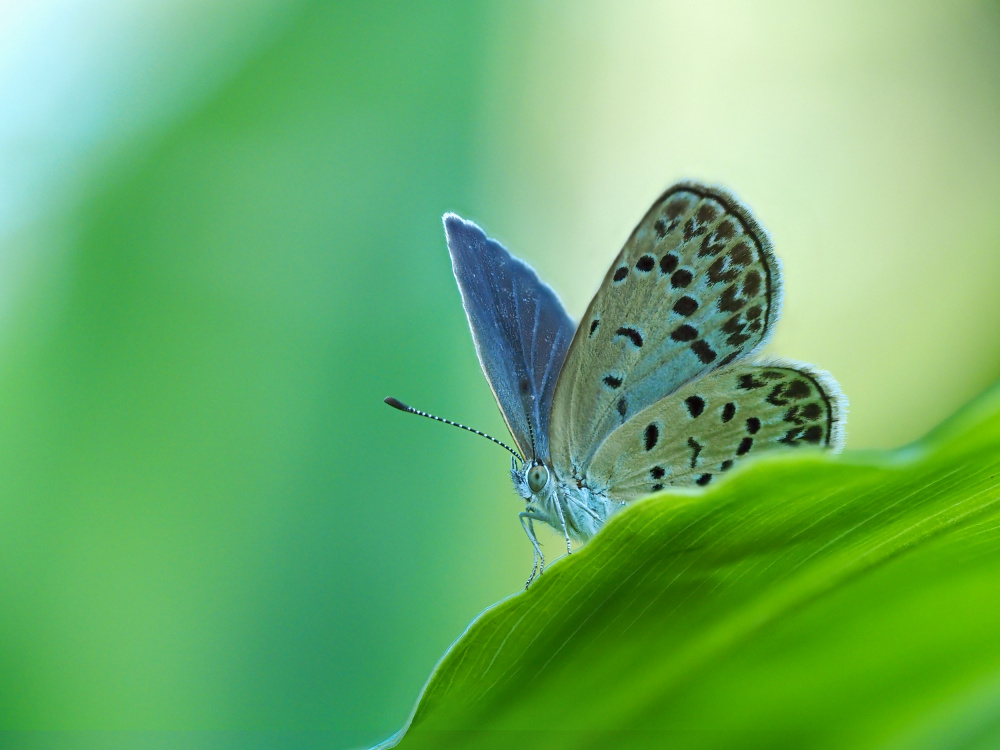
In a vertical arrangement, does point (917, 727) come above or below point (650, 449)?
below

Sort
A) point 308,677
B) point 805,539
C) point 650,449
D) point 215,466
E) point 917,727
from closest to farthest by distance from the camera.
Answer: point 805,539 → point 917,727 → point 650,449 → point 308,677 → point 215,466

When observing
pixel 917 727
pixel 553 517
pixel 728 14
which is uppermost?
pixel 728 14

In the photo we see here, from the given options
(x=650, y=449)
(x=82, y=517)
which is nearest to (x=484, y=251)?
(x=650, y=449)

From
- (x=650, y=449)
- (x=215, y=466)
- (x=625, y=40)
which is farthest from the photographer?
(x=625, y=40)

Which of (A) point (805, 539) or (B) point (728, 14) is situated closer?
(A) point (805, 539)

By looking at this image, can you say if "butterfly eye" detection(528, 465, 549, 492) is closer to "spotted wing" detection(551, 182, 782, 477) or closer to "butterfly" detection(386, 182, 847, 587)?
"butterfly" detection(386, 182, 847, 587)

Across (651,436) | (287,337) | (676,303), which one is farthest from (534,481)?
(287,337)

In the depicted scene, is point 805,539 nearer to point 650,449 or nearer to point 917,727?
point 917,727

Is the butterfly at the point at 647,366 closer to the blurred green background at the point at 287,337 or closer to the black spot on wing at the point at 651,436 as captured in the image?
the black spot on wing at the point at 651,436
